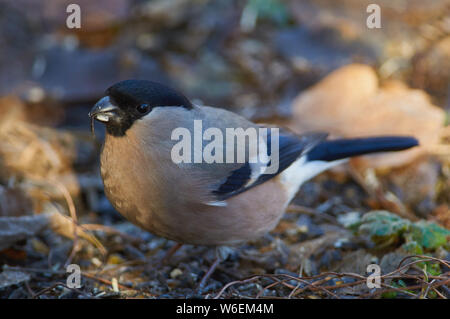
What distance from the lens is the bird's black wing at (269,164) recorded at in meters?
2.71

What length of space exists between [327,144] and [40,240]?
1.83m

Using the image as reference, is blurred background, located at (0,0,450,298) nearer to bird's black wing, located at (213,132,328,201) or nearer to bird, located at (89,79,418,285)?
bird, located at (89,79,418,285)

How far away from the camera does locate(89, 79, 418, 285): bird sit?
2.52 meters

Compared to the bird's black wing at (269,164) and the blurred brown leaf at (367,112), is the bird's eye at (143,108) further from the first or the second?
the blurred brown leaf at (367,112)

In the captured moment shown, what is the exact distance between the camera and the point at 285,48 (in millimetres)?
4793

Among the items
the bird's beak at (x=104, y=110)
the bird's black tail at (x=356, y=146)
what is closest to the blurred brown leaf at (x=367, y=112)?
the bird's black tail at (x=356, y=146)

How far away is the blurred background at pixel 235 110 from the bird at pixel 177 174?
1.05 ft

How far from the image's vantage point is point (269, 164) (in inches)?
116

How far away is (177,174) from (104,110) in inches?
17.8

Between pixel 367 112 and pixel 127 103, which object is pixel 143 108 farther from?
Answer: pixel 367 112

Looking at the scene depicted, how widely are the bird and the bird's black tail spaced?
435 millimetres

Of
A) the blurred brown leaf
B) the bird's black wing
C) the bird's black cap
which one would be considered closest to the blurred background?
the blurred brown leaf
